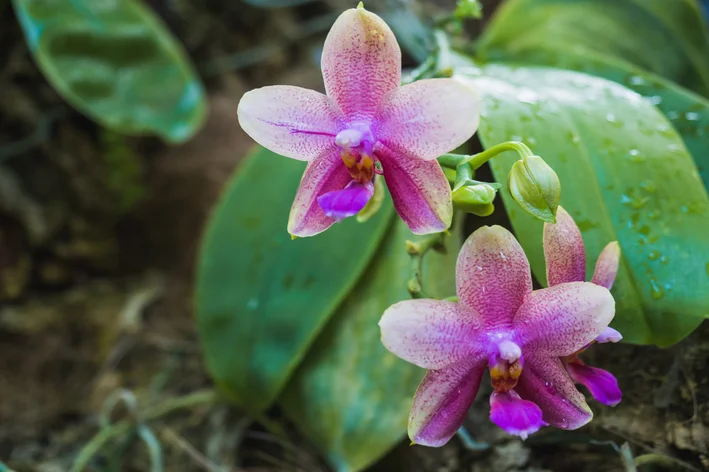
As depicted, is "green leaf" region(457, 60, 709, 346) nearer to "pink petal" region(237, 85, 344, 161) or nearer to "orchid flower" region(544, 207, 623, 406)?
"orchid flower" region(544, 207, 623, 406)

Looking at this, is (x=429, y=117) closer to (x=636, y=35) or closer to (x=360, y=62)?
(x=360, y=62)

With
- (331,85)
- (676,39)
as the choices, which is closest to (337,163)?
(331,85)

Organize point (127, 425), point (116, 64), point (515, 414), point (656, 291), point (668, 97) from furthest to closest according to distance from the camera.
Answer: point (116, 64) < point (127, 425) < point (668, 97) < point (656, 291) < point (515, 414)

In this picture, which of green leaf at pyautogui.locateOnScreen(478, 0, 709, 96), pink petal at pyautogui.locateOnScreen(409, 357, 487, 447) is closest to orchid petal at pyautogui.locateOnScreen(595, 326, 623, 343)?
pink petal at pyautogui.locateOnScreen(409, 357, 487, 447)

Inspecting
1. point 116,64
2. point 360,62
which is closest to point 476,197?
point 360,62

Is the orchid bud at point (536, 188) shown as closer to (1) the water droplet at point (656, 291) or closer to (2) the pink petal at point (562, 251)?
(2) the pink petal at point (562, 251)
